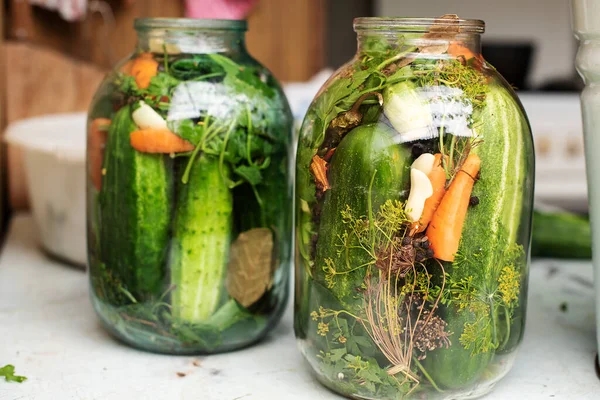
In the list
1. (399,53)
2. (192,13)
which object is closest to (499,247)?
(399,53)

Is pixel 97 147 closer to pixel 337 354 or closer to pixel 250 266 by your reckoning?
pixel 250 266

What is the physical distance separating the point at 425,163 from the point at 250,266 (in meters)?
0.25

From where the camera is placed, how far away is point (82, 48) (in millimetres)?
1757

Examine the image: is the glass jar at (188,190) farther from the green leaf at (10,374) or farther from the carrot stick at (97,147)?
the green leaf at (10,374)

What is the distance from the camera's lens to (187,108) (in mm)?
754

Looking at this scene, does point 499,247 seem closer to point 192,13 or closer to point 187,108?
point 187,108

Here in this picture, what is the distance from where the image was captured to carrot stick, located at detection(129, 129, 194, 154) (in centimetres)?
75

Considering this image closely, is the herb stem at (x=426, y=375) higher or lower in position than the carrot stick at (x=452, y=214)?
lower

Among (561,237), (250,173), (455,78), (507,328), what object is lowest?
(561,237)

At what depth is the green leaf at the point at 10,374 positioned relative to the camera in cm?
74

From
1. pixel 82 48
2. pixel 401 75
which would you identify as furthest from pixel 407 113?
pixel 82 48

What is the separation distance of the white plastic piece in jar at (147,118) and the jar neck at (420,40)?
0.69 ft

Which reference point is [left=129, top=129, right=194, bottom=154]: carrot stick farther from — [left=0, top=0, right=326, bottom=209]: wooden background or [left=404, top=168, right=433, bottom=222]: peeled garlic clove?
[left=0, top=0, right=326, bottom=209]: wooden background

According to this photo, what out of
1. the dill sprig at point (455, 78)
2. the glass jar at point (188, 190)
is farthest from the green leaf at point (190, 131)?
the dill sprig at point (455, 78)
